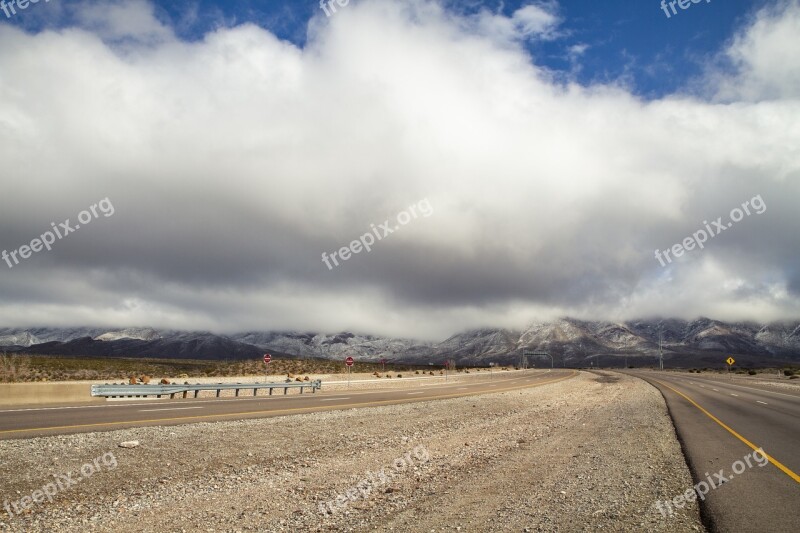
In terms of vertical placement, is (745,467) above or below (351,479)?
above

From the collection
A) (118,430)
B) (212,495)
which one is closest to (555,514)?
(212,495)

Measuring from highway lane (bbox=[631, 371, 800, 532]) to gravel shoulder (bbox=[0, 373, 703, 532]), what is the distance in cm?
50

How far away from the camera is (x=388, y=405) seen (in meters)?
25.5

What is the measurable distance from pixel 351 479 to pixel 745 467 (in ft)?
26.9

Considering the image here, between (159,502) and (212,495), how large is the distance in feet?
2.77

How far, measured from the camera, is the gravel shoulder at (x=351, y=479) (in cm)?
758

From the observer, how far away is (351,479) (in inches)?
405

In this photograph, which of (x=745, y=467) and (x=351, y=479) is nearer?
(x=351, y=479)

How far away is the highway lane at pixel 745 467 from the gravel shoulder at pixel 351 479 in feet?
1.63

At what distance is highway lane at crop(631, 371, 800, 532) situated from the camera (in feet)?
24.4

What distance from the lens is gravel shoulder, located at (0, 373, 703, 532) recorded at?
758 centimetres

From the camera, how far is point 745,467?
35.3 feet

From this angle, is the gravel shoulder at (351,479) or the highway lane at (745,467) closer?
the highway lane at (745,467)

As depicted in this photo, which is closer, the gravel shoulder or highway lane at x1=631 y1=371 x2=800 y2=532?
highway lane at x1=631 y1=371 x2=800 y2=532
